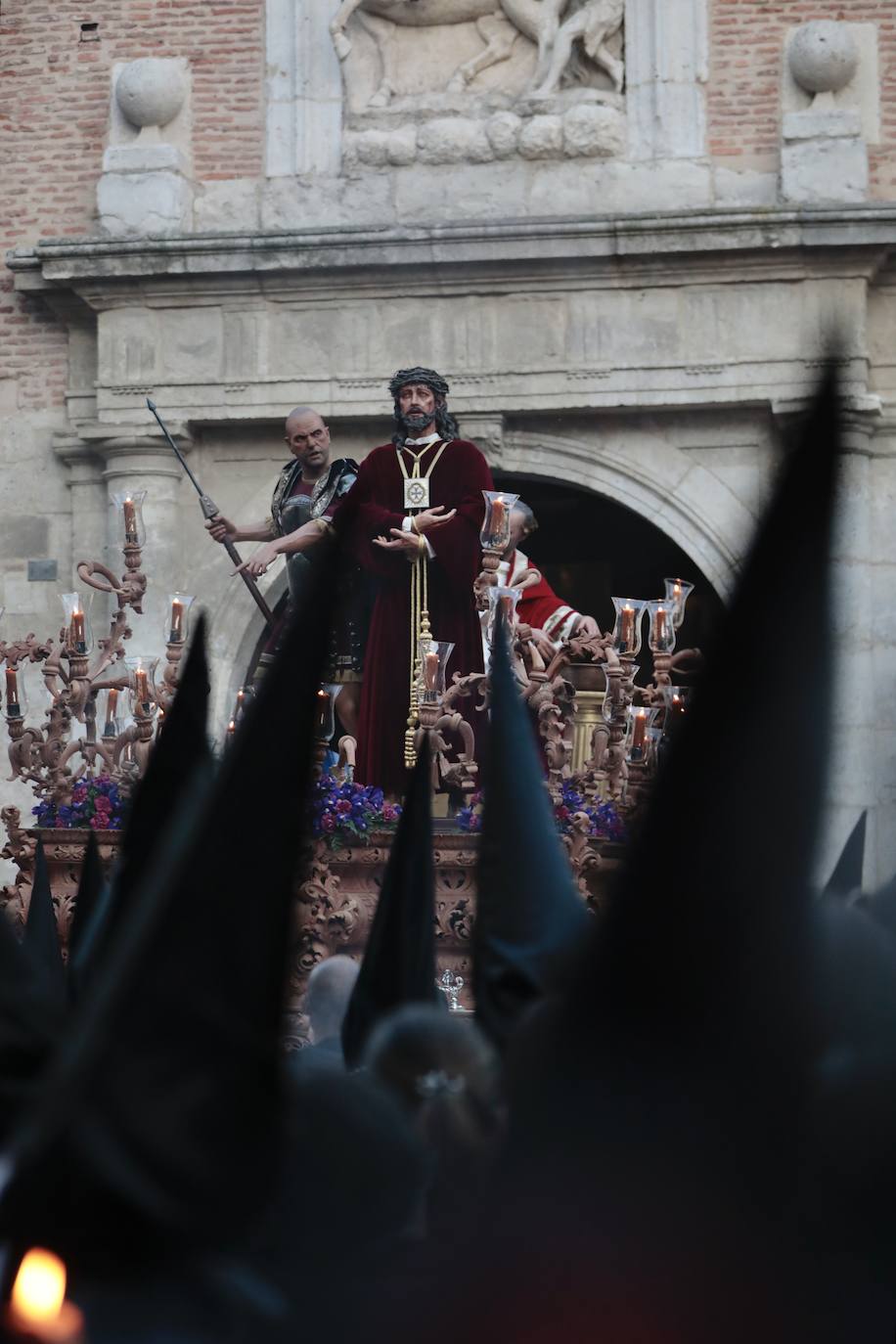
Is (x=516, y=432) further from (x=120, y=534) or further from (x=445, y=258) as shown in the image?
(x=120, y=534)

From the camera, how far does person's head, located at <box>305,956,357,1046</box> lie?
4.12 metres

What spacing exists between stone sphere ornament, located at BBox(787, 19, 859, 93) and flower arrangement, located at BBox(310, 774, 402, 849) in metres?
5.81

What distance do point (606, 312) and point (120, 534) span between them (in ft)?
9.18

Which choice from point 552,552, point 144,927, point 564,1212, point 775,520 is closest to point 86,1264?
point 144,927

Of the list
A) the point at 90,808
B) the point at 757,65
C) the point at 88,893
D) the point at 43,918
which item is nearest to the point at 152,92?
the point at 757,65

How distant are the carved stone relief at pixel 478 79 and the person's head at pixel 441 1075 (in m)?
9.36

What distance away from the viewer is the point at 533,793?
3.19m

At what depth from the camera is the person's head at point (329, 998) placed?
412 cm

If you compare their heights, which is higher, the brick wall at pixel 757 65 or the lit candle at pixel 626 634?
the brick wall at pixel 757 65

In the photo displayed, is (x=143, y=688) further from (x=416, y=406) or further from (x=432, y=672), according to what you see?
(x=416, y=406)

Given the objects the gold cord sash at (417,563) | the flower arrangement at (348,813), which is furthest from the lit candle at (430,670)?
the gold cord sash at (417,563)

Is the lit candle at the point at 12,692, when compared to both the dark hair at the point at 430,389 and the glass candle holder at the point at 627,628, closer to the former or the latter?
the dark hair at the point at 430,389

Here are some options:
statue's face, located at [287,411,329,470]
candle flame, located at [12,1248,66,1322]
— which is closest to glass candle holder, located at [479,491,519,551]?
statue's face, located at [287,411,329,470]

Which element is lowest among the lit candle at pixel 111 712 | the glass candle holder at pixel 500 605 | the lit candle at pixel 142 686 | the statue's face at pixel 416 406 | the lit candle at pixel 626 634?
the lit candle at pixel 111 712
